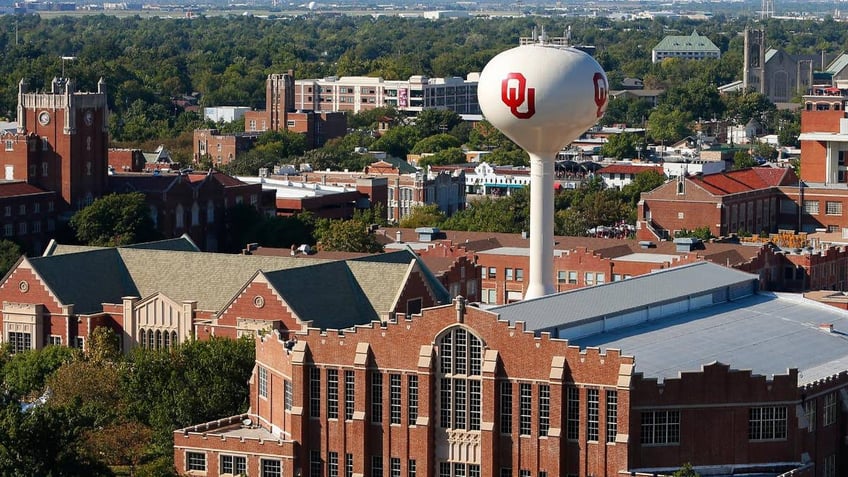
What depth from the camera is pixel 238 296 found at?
83000 millimetres

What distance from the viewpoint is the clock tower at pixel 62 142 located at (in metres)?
133

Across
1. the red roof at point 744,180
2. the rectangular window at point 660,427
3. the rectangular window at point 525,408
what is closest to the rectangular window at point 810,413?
the rectangular window at point 660,427

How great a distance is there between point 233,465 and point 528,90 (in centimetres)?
1881

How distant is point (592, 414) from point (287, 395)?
975 cm

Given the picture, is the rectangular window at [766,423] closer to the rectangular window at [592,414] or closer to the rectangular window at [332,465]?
the rectangular window at [592,414]

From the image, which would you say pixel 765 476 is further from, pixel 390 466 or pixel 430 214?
pixel 430 214

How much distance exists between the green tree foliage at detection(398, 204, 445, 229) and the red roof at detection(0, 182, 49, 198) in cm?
2407

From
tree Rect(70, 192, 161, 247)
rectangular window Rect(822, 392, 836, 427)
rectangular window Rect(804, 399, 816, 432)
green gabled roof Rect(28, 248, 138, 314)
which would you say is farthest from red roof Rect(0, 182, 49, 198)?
rectangular window Rect(804, 399, 816, 432)

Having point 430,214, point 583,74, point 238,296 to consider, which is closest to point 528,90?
point 583,74

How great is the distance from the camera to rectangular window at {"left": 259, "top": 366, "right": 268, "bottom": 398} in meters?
67.2

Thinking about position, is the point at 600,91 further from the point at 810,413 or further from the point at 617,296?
the point at 810,413

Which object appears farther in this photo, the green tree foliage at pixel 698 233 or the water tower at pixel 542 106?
the green tree foliage at pixel 698 233

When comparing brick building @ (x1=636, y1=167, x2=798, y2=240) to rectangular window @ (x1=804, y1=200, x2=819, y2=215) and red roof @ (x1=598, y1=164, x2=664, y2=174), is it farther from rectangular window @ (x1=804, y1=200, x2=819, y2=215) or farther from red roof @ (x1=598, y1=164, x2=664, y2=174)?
red roof @ (x1=598, y1=164, x2=664, y2=174)

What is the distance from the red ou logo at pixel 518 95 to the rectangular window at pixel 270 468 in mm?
18229
